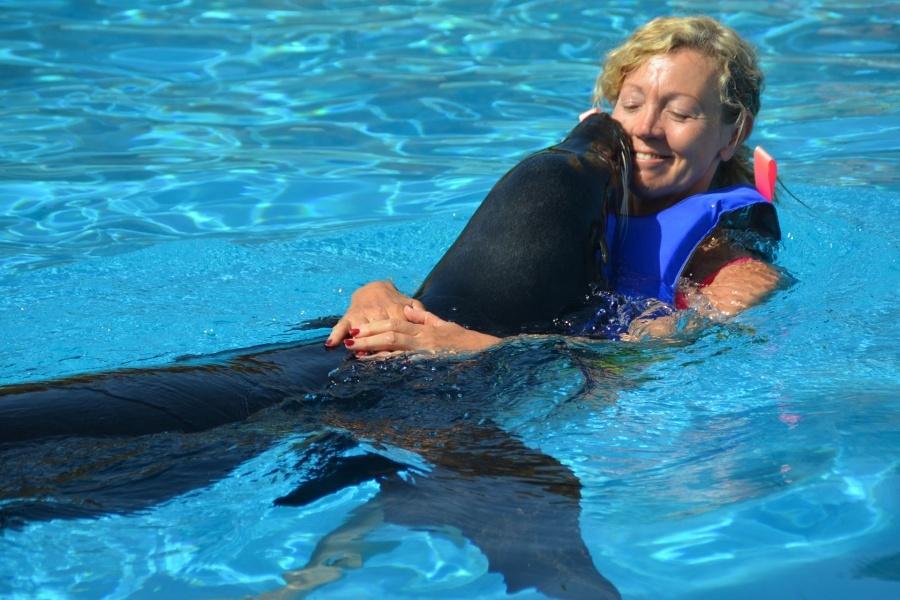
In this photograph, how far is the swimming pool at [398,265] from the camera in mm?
3105

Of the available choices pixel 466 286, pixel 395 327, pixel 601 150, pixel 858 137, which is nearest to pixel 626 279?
pixel 601 150

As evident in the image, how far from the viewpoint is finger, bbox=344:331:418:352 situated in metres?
3.75

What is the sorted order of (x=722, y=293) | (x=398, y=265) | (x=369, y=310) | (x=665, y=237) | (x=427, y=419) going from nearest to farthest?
(x=427, y=419) < (x=369, y=310) < (x=722, y=293) < (x=665, y=237) < (x=398, y=265)

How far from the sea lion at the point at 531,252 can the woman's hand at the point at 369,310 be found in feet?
0.38

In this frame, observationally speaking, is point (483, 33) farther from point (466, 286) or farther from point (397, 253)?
point (466, 286)

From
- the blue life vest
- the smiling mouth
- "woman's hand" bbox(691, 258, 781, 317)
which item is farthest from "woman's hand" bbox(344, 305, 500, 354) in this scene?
the smiling mouth

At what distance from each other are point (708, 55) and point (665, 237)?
30.0 inches

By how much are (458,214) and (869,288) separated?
7.76 feet

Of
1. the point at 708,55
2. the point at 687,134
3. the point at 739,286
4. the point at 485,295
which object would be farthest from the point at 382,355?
the point at 708,55

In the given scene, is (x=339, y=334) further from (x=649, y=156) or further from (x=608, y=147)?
(x=649, y=156)

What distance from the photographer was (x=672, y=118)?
184 inches

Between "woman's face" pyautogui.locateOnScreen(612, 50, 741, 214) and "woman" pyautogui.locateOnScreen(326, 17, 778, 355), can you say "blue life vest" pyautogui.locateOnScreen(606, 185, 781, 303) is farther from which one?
"woman's face" pyautogui.locateOnScreen(612, 50, 741, 214)

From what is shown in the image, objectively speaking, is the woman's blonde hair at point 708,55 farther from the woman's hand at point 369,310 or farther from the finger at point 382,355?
the finger at point 382,355

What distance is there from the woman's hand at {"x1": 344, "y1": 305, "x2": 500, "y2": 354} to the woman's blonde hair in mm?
1562
